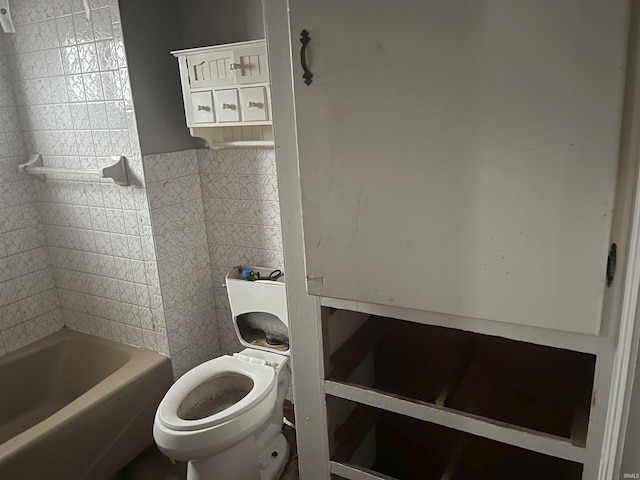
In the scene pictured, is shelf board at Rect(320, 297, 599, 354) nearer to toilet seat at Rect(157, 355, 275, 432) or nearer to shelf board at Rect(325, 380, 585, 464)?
shelf board at Rect(325, 380, 585, 464)

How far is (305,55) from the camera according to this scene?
37.9 inches

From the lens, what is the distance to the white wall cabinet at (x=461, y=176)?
0.75 metres

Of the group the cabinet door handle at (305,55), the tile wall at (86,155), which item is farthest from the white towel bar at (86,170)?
the cabinet door handle at (305,55)

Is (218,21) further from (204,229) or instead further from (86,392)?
(86,392)

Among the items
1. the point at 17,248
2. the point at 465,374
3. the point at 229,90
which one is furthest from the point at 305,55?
the point at 17,248

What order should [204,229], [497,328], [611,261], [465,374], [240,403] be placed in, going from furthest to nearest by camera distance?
[204,229] → [240,403] → [465,374] → [497,328] → [611,261]

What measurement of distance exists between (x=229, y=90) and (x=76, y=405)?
4.29ft

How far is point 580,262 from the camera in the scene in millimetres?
800

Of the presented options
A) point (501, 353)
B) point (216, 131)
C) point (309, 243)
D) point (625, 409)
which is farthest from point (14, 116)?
point (625, 409)

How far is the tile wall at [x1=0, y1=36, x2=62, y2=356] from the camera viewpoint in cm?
212

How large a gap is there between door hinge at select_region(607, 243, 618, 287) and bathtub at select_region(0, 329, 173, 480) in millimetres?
1750

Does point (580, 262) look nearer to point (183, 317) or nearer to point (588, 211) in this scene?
point (588, 211)

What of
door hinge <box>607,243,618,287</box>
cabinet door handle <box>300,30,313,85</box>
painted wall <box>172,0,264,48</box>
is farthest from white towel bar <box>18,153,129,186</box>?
door hinge <box>607,243,618,287</box>

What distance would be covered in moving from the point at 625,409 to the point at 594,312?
16 cm
